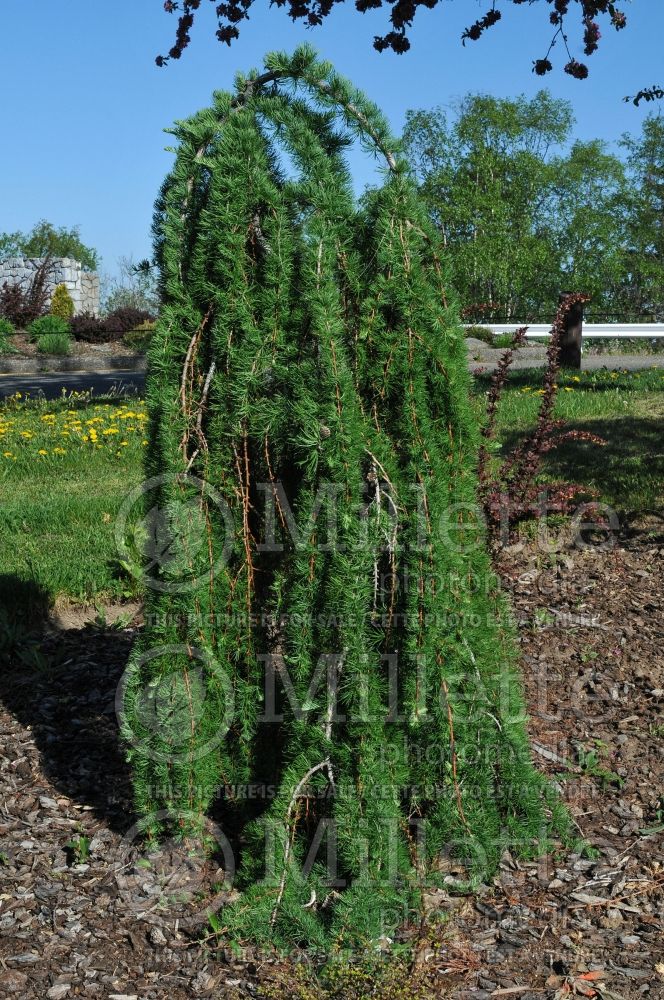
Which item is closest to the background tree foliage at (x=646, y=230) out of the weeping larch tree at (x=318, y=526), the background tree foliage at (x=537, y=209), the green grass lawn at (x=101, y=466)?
the background tree foliage at (x=537, y=209)

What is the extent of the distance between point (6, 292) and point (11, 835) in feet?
77.7

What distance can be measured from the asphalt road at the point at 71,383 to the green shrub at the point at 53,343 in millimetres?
2203

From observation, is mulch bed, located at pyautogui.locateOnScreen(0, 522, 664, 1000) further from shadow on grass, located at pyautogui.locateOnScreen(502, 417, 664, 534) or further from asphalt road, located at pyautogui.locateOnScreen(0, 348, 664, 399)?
asphalt road, located at pyautogui.locateOnScreen(0, 348, 664, 399)

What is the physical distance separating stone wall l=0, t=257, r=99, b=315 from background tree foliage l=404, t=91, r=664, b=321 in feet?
36.5

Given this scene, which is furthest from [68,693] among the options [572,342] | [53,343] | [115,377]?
[53,343]

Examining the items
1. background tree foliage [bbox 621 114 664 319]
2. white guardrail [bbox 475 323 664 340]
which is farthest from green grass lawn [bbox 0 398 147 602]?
background tree foliage [bbox 621 114 664 319]

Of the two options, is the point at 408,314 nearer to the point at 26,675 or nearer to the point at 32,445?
the point at 26,675

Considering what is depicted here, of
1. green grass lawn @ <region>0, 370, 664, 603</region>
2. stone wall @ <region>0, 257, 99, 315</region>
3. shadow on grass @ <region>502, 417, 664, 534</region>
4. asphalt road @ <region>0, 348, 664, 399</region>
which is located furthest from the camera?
stone wall @ <region>0, 257, 99, 315</region>

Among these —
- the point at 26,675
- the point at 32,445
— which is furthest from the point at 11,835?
the point at 32,445

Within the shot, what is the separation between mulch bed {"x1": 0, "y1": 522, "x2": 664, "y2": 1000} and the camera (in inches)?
101

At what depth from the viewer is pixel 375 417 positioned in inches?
107

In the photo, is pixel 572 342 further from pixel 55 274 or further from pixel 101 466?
pixel 55 274

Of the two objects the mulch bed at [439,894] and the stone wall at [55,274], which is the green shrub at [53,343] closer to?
the stone wall at [55,274]

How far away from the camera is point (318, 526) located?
2588 millimetres
